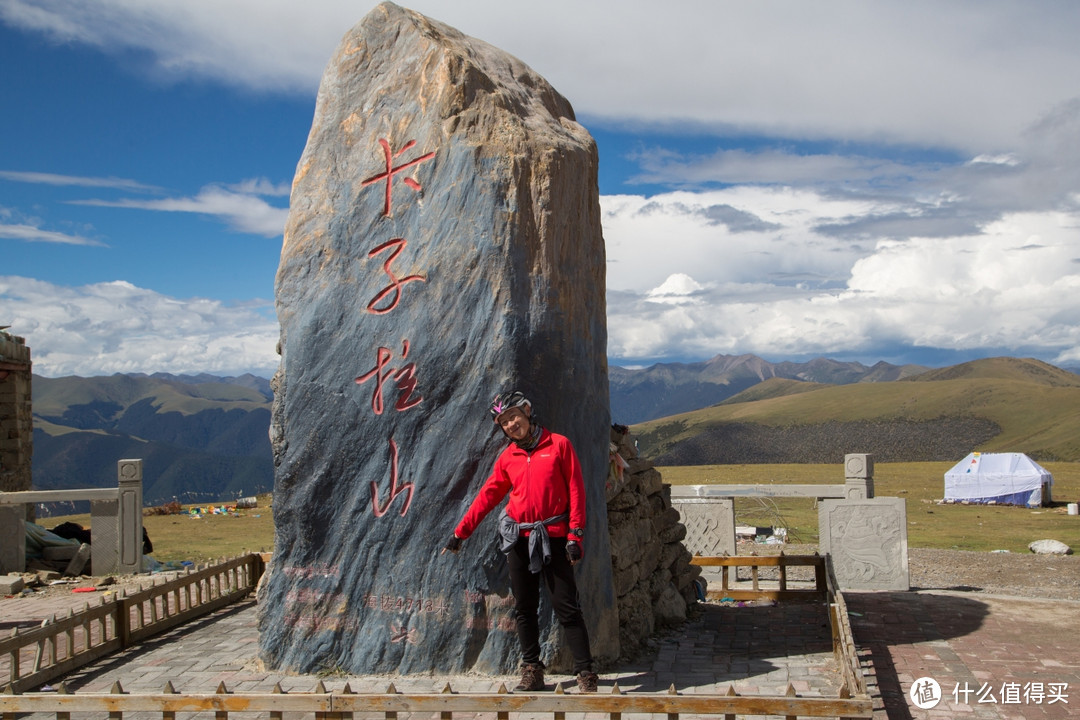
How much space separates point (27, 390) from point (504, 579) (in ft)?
60.6

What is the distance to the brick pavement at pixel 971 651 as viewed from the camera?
652cm

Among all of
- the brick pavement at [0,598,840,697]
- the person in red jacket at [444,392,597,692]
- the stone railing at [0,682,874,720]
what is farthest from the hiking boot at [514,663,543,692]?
the stone railing at [0,682,874,720]

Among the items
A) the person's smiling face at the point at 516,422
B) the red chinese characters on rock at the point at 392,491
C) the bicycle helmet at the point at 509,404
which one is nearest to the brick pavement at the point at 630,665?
the red chinese characters on rock at the point at 392,491

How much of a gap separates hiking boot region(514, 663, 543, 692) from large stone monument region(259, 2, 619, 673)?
0.46m

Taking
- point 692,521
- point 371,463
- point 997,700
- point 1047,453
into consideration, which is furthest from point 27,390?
point 1047,453

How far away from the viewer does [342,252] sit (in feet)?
23.6

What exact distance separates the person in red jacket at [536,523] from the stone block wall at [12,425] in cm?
1779

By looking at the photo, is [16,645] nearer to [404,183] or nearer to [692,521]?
[404,183]

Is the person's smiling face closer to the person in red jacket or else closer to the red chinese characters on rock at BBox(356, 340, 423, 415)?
the person in red jacket

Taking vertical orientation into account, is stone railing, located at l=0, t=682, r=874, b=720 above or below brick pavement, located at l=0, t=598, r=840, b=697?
above

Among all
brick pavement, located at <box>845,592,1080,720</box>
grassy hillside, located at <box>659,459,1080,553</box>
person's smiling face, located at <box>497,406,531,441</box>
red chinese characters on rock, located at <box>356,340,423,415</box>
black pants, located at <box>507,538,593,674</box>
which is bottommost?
grassy hillside, located at <box>659,459,1080,553</box>

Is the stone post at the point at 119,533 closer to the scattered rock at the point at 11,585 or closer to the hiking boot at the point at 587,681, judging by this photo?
the scattered rock at the point at 11,585

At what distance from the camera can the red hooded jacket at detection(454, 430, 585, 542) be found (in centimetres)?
617

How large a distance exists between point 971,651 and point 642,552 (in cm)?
312
